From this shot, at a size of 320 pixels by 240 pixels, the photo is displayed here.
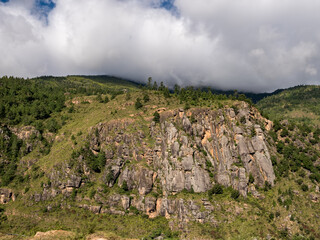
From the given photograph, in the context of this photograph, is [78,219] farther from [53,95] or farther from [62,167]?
[53,95]

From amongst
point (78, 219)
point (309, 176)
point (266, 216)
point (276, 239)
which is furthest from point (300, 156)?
point (78, 219)

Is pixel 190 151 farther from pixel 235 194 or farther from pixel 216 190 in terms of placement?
pixel 235 194

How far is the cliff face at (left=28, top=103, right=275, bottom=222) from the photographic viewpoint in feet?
338

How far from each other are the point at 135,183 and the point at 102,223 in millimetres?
25151

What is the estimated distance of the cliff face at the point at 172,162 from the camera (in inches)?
4058

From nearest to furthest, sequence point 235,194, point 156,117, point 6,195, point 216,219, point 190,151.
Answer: point 216,219
point 235,194
point 6,195
point 190,151
point 156,117

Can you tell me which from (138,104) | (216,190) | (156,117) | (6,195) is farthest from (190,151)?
(6,195)

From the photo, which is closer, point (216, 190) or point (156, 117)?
point (216, 190)

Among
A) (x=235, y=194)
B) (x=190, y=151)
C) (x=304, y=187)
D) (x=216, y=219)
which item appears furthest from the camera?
(x=190, y=151)

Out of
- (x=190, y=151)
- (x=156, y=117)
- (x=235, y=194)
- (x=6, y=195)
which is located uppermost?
(x=156, y=117)

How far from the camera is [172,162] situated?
111 m

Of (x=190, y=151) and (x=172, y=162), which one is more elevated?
(x=190, y=151)

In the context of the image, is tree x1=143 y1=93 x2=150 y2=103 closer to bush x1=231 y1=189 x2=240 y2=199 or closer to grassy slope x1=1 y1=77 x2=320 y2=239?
grassy slope x1=1 y1=77 x2=320 y2=239

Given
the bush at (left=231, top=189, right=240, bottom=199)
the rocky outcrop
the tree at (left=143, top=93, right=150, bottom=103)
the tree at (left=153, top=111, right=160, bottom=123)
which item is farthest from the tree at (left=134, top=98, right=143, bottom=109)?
the rocky outcrop
